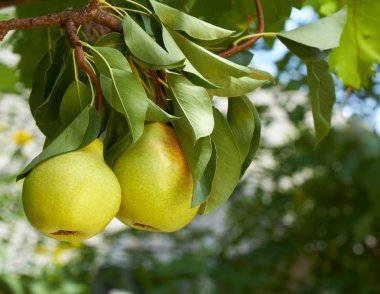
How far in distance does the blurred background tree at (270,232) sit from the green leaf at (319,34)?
47.8 inches

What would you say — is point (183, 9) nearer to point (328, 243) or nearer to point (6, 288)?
point (6, 288)

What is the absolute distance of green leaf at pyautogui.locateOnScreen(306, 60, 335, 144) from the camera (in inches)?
29.2

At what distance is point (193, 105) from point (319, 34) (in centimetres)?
16

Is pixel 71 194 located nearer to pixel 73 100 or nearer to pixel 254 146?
pixel 73 100

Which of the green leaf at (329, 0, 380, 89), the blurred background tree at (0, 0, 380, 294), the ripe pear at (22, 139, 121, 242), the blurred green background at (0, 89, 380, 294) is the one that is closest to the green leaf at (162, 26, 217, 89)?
the ripe pear at (22, 139, 121, 242)

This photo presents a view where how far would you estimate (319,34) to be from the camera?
0.71 metres

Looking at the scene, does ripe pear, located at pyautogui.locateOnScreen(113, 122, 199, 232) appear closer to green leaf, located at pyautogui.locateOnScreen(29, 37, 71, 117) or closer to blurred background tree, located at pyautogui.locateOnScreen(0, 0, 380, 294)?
green leaf, located at pyautogui.locateOnScreen(29, 37, 71, 117)

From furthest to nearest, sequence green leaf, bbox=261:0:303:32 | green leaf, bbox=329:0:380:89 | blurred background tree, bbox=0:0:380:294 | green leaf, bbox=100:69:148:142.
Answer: blurred background tree, bbox=0:0:380:294
green leaf, bbox=329:0:380:89
green leaf, bbox=261:0:303:32
green leaf, bbox=100:69:148:142

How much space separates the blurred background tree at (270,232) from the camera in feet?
7.08

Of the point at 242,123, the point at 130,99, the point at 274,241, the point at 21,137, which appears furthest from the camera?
the point at 274,241

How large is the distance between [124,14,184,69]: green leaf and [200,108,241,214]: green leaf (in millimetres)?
91

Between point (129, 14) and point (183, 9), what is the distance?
0.14 metres

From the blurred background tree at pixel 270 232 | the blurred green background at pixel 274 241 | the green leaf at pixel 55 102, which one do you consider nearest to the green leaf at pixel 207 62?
the green leaf at pixel 55 102

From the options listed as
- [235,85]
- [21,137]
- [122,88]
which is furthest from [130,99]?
[21,137]
